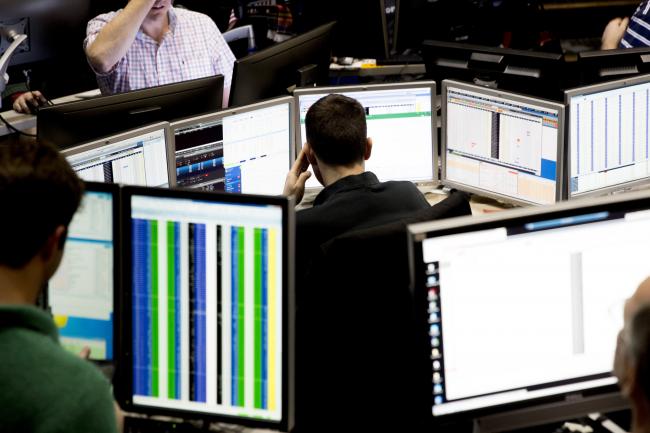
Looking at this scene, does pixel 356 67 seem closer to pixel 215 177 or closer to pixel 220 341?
pixel 215 177

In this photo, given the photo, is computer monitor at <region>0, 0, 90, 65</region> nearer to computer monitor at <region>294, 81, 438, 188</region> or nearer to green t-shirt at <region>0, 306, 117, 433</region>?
computer monitor at <region>294, 81, 438, 188</region>

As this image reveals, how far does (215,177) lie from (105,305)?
129 cm

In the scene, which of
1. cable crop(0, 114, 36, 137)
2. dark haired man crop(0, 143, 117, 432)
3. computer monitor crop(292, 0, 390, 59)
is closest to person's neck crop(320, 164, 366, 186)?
dark haired man crop(0, 143, 117, 432)

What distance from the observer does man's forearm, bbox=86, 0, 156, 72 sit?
3.89 meters

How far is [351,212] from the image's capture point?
2486 mm

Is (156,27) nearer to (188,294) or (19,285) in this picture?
(188,294)

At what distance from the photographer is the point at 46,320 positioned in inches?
58.1

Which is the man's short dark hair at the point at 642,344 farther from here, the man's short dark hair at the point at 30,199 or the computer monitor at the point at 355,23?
the computer monitor at the point at 355,23

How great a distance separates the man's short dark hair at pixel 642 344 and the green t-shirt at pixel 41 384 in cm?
79

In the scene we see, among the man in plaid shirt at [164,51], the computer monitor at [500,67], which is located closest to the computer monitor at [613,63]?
the computer monitor at [500,67]

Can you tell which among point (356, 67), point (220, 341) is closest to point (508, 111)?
point (220, 341)

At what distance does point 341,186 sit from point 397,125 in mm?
909

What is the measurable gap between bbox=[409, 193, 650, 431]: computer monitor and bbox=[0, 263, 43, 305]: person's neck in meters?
0.65

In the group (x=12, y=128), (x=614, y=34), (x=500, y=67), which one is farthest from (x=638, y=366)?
(x=614, y=34)
